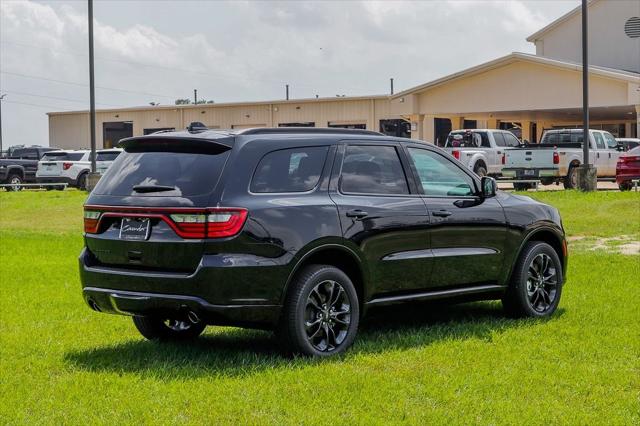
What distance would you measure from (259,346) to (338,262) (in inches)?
42.0

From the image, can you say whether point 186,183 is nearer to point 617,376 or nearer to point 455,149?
point 617,376

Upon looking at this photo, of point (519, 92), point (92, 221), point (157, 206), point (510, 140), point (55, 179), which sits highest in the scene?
point (519, 92)

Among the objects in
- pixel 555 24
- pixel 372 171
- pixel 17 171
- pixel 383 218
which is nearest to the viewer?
pixel 383 218

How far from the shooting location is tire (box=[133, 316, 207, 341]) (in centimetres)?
891

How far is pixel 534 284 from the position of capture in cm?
1000

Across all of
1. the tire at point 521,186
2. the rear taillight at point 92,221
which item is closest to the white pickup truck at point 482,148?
the tire at point 521,186

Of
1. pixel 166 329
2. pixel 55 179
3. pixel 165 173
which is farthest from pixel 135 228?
pixel 55 179

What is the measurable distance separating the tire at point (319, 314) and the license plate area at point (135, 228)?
1.16 meters

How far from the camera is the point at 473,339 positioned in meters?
8.67

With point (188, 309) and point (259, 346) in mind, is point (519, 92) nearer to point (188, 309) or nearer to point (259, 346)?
point (259, 346)

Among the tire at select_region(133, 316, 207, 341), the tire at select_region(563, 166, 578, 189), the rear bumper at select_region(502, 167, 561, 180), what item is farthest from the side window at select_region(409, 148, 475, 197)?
the tire at select_region(563, 166, 578, 189)

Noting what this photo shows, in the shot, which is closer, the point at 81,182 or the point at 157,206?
the point at 157,206

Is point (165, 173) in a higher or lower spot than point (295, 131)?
lower

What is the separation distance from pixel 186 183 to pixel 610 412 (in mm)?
3406
